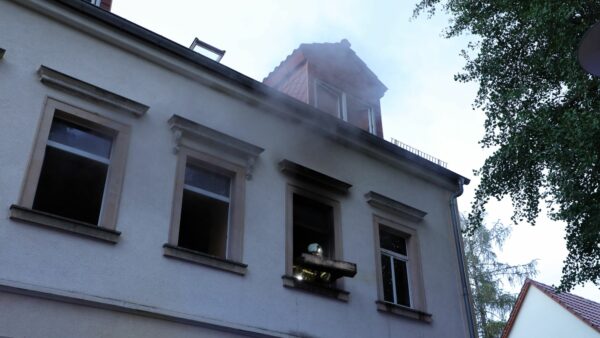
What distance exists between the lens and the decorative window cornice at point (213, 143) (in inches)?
340

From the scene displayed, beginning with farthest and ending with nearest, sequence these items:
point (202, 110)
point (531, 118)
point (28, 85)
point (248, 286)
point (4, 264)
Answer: point (531, 118)
point (202, 110)
point (248, 286)
point (28, 85)
point (4, 264)

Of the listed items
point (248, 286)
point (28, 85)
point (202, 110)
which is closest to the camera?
point (28, 85)

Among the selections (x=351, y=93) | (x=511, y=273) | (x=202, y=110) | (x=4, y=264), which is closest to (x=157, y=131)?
(x=202, y=110)

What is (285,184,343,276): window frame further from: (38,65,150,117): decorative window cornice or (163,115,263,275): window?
(38,65,150,117): decorative window cornice

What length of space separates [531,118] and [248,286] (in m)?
5.39

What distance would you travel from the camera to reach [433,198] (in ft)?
40.0

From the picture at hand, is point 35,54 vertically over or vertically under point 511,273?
under

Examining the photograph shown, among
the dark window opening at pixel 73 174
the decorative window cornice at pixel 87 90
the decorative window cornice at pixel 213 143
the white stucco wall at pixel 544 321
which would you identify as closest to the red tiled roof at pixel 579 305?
the white stucco wall at pixel 544 321

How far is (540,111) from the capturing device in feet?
33.0

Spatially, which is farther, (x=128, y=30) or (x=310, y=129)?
(x=310, y=129)

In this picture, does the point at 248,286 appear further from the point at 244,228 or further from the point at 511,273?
the point at 511,273

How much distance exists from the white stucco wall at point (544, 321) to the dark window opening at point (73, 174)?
15158 millimetres

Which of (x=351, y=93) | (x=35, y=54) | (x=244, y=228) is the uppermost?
(x=351, y=93)

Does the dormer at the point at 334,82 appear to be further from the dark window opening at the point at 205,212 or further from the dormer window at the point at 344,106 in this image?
the dark window opening at the point at 205,212
